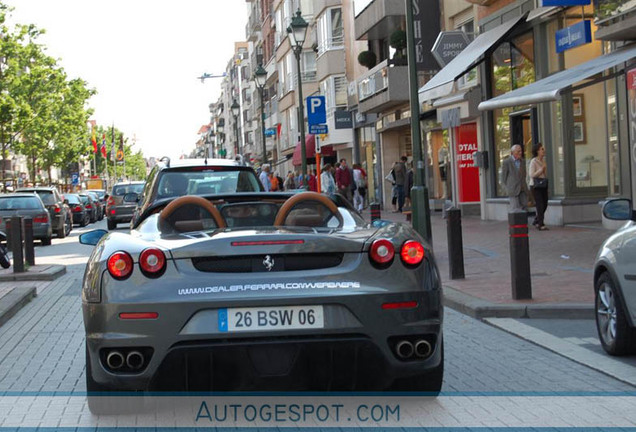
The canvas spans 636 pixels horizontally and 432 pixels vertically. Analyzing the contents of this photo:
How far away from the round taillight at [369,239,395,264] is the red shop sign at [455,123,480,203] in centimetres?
2359

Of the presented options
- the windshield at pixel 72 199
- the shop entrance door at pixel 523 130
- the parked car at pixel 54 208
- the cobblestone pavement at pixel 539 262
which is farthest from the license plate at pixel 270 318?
the windshield at pixel 72 199

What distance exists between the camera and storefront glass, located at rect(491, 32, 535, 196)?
23.4 meters

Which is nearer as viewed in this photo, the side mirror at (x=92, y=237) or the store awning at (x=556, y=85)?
the side mirror at (x=92, y=237)

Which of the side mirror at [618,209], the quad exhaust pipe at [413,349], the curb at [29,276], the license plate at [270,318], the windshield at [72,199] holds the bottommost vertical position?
the curb at [29,276]

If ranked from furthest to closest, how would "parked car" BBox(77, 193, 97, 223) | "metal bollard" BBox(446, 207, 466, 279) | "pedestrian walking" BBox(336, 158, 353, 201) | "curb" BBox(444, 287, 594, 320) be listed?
"parked car" BBox(77, 193, 97, 223), "pedestrian walking" BBox(336, 158, 353, 201), "metal bollard" BBox(446, 207, 466, 279), "curb" BBox(444, 287, 594, 320)

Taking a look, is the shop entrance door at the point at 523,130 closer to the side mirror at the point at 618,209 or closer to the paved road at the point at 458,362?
the paved road at the point at 458,362

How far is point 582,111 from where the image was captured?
68.3ft

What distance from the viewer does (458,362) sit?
700 cm

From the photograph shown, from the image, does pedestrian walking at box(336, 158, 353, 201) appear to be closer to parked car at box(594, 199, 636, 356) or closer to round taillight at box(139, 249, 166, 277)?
parked car at box(594, 199, 636, 356)

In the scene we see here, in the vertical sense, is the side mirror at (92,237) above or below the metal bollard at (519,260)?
above

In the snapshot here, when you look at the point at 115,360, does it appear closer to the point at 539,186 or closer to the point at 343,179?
the point at 539,186

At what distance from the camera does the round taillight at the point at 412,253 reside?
5.24 meters

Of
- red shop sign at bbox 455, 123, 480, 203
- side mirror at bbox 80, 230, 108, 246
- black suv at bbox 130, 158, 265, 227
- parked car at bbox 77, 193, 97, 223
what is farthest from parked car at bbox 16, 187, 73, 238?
side mirror at bbox 80, 230, 108, 246

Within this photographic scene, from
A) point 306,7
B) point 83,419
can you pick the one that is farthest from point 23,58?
point 83,419
